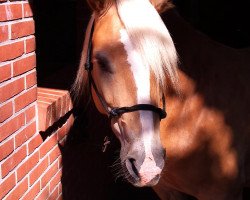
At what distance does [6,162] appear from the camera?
1716 millimetres

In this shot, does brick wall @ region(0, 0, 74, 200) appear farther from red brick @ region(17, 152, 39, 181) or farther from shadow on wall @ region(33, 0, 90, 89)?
shadow on wall @ region(33, 0, 90, 89)

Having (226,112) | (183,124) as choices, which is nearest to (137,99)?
(183,124)

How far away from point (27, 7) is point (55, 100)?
57 centimetres

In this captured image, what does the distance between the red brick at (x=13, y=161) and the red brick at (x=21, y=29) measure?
55 cm

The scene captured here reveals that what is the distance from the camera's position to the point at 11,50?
172cm

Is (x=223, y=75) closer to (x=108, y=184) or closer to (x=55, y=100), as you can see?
(x=55, y=100)

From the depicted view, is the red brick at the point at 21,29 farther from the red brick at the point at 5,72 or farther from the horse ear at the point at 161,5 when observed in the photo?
the horse ear at the point at 161,5

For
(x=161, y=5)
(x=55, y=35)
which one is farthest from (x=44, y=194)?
(x=55, y=35)

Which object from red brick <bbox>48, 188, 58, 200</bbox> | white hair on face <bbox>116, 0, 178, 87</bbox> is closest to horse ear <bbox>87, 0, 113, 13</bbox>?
white hair on face <bbox>116, 0, 178, 87</bbox>

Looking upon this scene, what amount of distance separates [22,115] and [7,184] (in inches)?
13.4

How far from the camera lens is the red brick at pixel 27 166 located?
187 centimetres

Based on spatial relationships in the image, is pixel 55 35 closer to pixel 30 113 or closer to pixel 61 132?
pixel 61 132

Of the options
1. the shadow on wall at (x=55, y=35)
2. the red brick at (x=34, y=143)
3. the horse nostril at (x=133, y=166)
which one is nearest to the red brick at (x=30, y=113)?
the red brick at (x=34, y=143)

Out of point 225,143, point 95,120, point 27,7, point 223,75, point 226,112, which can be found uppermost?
point 27,7
